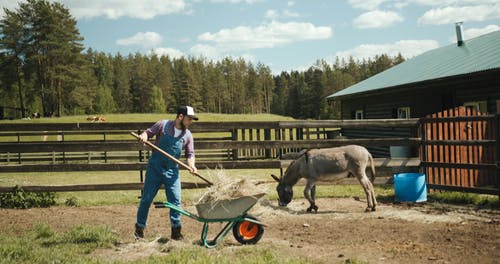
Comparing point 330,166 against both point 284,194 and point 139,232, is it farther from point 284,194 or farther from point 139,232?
point 139,232

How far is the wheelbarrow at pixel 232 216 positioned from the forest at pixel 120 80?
187 feet

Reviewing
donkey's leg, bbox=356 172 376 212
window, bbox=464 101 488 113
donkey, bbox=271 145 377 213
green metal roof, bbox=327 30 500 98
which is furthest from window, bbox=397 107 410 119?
donkey's leg, bbox=356 172 376 212

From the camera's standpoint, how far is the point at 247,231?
238 inches

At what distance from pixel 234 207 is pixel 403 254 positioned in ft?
7.58

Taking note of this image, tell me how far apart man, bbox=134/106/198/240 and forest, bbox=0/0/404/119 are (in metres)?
56.2

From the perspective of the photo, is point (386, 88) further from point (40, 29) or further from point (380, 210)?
point (40, 29)

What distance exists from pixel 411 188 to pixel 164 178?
5675 mm

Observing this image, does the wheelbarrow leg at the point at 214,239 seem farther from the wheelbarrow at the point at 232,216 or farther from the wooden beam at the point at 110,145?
the wooden beam at the point at 110,145

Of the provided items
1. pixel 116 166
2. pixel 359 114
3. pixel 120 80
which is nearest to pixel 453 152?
pixel 116 166

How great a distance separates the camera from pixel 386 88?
2019cm

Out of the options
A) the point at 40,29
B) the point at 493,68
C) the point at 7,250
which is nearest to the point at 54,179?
the point at 7,250

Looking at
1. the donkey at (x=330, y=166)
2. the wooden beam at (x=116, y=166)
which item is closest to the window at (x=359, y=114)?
the wooden beam at (x=116, y=166)

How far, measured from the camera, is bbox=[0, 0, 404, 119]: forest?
57.6 meters

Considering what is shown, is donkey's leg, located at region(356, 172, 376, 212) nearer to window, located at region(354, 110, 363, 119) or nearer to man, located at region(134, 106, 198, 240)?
man, located at region(134, 106, 198, 240)
